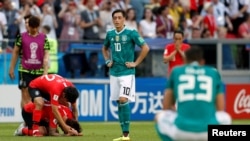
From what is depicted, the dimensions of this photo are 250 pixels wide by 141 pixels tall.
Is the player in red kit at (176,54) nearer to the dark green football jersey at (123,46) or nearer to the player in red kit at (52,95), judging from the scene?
the dark green football jersey at (123,46)

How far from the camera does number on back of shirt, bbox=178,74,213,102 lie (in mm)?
11539

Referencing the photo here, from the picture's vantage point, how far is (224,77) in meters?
28.9

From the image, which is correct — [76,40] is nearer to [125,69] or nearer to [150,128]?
[150,128]

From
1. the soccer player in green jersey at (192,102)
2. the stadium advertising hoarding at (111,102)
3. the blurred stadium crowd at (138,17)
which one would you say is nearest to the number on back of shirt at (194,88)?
the soccer player in green jersey at (192,102)

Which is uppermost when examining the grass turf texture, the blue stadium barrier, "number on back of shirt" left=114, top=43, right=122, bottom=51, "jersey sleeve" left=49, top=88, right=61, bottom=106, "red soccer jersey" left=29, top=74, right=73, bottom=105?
"number on back of shirt" left=114, top=43, right=122, bottom=51

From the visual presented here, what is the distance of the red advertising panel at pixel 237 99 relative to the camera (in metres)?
28.2


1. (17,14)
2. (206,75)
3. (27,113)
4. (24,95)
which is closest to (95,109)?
(17,14)

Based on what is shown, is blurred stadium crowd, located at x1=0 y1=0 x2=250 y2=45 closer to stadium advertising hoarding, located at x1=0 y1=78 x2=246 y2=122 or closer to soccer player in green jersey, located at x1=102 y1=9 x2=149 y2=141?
stadium advertising hoarding, located at x1=0 y1=78 x2=246 y2=122

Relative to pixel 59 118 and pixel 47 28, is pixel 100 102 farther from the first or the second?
pixel 59 118

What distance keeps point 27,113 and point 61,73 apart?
7.63 meters

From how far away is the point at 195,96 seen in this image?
1153 cm

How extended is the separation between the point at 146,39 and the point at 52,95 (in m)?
9.78

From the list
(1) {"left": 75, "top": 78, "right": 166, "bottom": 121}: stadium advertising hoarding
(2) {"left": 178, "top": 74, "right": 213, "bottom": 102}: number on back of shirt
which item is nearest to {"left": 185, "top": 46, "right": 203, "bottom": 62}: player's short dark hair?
(2) {"left": 178, "top": 74, "right": 213, "bottom": 102}: number on back of shirt

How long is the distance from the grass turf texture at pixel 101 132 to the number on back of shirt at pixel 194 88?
22.4 feet
